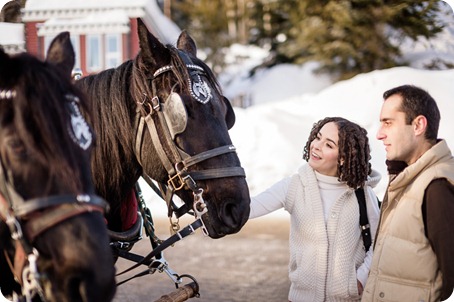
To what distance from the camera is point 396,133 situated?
2.14m

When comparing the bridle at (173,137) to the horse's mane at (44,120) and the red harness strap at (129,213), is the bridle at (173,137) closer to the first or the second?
the red harness strap at (129,213)

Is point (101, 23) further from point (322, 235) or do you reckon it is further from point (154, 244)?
point (322, 235)

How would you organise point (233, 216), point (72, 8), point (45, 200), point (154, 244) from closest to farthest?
point (45, 200), point (233, 216), point (154, 244), point (72, 8)

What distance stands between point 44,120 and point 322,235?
136 centimetres

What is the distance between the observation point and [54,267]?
4.35ft

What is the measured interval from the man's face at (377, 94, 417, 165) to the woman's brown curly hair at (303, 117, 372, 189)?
0.20m

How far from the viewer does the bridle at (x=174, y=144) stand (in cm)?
209

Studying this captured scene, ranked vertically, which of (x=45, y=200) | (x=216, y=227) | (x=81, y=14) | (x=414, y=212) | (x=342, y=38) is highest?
(x=81, y=14)

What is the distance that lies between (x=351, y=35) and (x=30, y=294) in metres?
12.4

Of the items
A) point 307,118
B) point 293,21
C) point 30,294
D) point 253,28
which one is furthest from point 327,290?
point 253,28

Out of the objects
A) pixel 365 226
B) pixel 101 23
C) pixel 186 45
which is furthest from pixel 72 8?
pixel 365 226

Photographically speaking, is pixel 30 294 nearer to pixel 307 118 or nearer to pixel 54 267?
pixel 54 267

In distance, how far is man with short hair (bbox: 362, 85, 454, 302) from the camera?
1887 mm

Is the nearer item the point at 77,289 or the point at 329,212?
the point at 77,289
